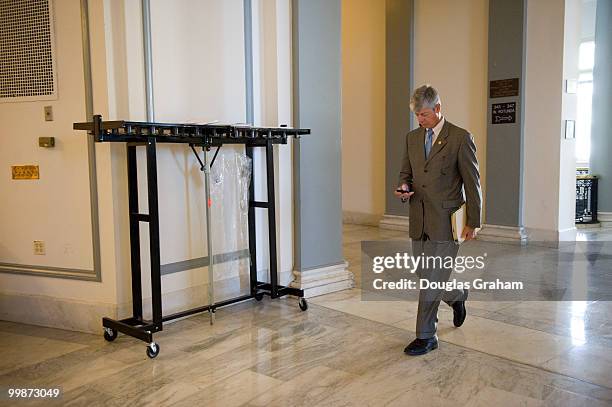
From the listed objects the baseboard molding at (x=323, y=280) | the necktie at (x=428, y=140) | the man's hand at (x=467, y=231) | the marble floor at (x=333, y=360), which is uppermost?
the necktie at (x=428, y=140)

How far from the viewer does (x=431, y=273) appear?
3.16 m

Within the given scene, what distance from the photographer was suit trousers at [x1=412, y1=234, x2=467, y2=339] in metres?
3.17

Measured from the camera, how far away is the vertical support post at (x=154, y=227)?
3.37 metres

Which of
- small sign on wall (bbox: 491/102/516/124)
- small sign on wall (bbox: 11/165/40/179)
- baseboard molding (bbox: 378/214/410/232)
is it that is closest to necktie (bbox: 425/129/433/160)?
small sign on wall (bbox: 11/165/40/179)

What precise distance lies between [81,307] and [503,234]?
5.16 metres

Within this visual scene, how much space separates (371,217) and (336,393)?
620cm

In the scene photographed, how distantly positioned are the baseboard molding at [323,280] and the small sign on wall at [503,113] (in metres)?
3.38

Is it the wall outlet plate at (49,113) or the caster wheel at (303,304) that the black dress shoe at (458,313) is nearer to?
the caster wheel at (303,304)

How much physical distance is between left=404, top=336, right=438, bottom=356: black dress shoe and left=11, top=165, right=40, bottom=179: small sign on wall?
9.01 feet

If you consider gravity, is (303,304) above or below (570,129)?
below

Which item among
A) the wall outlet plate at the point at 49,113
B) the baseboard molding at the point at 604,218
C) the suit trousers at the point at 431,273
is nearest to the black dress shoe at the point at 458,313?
the suit trousers at the point at 431,273

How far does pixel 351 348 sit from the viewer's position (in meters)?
3.42

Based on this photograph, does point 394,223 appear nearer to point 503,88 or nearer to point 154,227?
point 503,88

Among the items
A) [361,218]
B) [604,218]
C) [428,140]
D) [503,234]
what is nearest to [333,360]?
[428,140]
